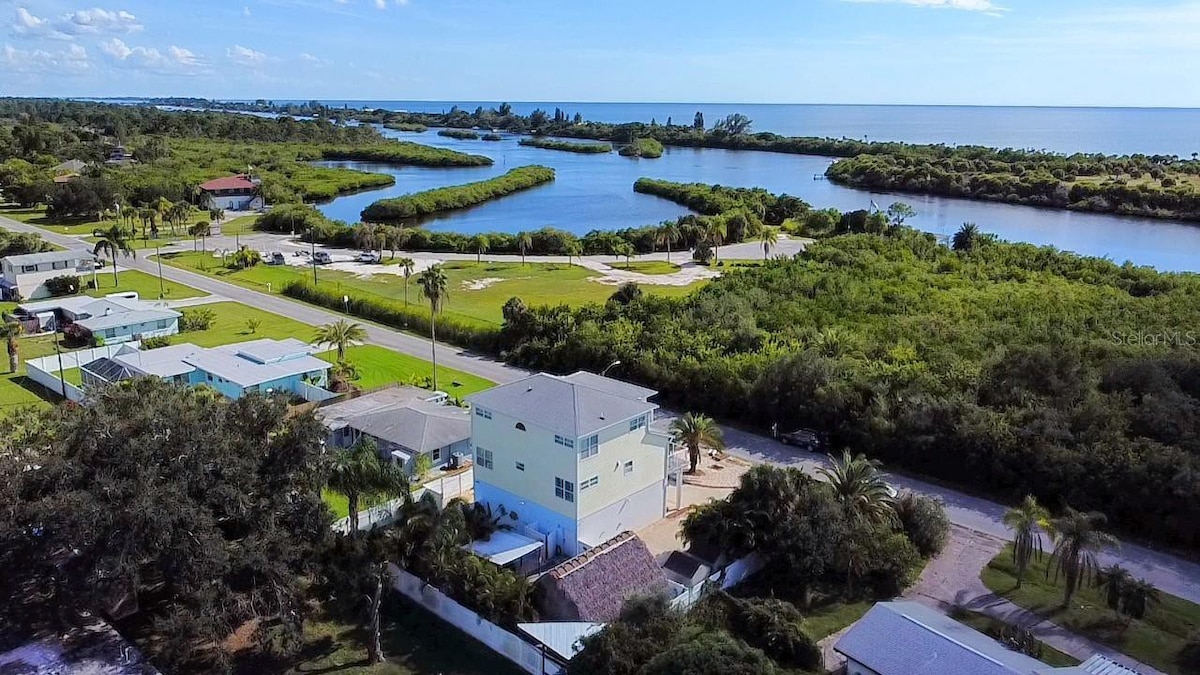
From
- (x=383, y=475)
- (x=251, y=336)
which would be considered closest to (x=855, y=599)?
(x=383, y=475)

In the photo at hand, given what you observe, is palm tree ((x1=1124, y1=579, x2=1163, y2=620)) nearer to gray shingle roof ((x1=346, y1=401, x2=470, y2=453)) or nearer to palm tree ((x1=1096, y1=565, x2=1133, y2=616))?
palm tree ((x1=1096, y1=565, x2=1133, y2=616))

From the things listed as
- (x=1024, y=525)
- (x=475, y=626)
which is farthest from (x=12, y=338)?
(x=1024, y=525)

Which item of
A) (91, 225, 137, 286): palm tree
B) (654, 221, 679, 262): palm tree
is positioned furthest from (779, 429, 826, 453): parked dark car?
(91, 225, 137, 286): palm tree

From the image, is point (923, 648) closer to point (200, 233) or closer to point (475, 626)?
point (475, 626)

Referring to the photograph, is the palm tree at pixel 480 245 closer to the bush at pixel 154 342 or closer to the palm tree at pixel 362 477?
the bush at pixel 154 342

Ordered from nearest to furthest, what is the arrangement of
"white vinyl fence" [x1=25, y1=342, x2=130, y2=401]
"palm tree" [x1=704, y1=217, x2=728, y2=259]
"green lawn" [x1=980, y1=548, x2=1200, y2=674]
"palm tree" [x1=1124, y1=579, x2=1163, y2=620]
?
"green lawn" [x1=980, y1=548, x2=1200, y2=674] < "palm tree" [x1=1124, y1=579, x2=1163, y2=620] < "white vinyl fence" [x1=25, y1=342, x2=130, y2=401] < "palm tree" [x1=704, y1=217, x2=728, y2=259]

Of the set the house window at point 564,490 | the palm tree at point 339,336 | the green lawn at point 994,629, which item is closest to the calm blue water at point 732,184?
the palm tree at point 339,336

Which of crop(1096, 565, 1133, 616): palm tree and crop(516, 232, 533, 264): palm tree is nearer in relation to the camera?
crop(1096, 565, 1133, 616): palm tree
